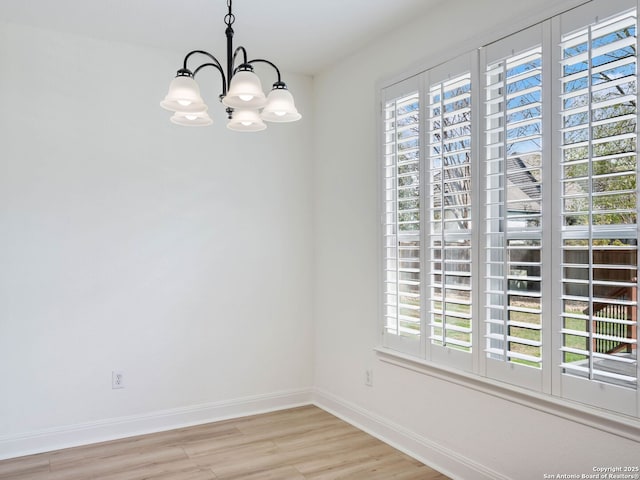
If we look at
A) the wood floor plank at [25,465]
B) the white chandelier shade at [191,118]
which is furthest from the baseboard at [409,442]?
the white chandelier shade at [191,118]

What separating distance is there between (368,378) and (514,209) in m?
1.74

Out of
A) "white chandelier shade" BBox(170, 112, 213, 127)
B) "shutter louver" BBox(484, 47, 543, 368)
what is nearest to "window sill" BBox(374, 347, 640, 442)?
"shutter louver" BBox(484, 47, 543, 368)

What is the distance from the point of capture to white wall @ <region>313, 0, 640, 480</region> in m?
2.46

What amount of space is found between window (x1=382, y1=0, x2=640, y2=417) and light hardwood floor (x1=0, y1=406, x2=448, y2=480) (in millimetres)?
723

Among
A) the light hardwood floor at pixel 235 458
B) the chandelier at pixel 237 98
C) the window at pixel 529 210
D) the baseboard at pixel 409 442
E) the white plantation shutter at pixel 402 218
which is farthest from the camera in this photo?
the white plantation shutter at pixel 402 218

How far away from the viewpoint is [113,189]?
362 centimetres

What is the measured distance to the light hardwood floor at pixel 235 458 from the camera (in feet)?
9.92

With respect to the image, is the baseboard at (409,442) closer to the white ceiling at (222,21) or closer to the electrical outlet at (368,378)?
the electrical outlet at (368,378)

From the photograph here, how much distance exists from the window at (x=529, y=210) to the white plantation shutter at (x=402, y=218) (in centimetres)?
1

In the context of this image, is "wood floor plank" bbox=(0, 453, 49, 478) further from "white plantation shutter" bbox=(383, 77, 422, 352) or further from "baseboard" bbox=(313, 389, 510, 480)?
"white plantation shutter" bbox=(383, 77, 422, 352)

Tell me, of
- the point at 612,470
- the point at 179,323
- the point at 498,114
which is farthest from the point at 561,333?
the point at 179,323

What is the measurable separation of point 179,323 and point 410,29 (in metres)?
2.63

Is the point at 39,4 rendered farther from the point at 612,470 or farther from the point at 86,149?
the point at 612,470

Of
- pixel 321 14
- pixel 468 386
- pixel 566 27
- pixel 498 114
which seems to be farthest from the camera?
pixel 321 14
